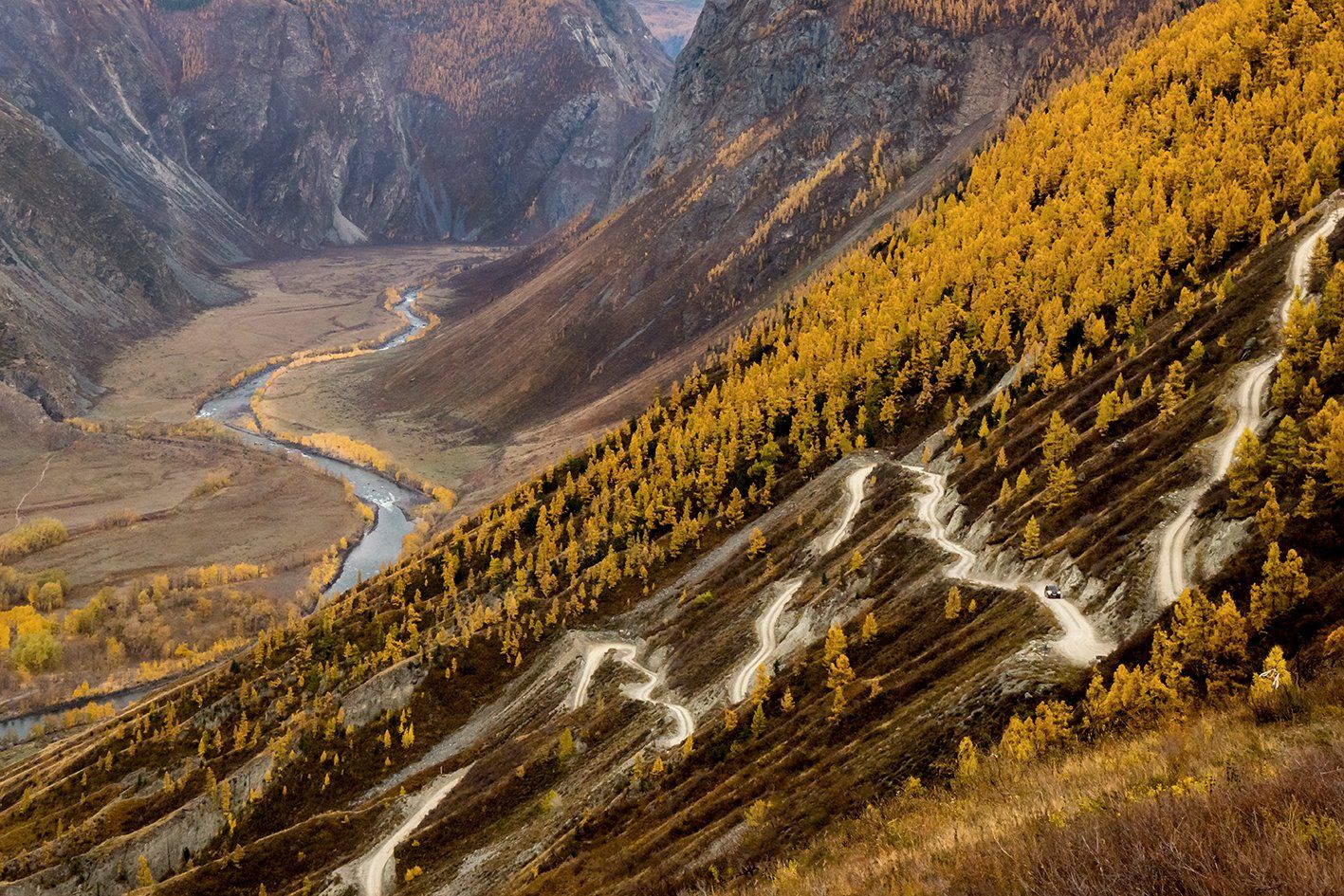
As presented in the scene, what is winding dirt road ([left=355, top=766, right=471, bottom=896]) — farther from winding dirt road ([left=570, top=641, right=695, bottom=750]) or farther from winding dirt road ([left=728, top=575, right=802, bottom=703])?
winding dirt road ([left=728, top=575, right=802, bottom=703])

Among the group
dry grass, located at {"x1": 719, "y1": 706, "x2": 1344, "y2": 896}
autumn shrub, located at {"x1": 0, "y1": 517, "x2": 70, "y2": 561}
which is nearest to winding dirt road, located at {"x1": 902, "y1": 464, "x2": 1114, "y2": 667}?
dry grass, located at {"x1": 719, "y1": 706, "x2": 1344, "y2": 896}

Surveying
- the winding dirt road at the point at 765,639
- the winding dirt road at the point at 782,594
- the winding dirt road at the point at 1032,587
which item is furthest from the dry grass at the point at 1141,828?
the winding dirt road at the point at 782,594

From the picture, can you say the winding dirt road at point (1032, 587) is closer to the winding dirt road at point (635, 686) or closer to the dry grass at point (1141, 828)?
the dry grass at point (1141, 828)

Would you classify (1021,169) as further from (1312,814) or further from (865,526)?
(1312,814)

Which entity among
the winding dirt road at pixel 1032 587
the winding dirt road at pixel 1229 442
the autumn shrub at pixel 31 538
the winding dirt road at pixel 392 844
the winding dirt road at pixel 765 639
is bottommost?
the winding dirt road at pixel 392 844

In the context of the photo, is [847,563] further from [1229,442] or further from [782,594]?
[1229,442]

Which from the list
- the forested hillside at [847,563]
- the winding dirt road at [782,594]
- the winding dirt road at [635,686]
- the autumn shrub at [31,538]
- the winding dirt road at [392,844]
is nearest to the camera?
the forested hillside at [847,563]
